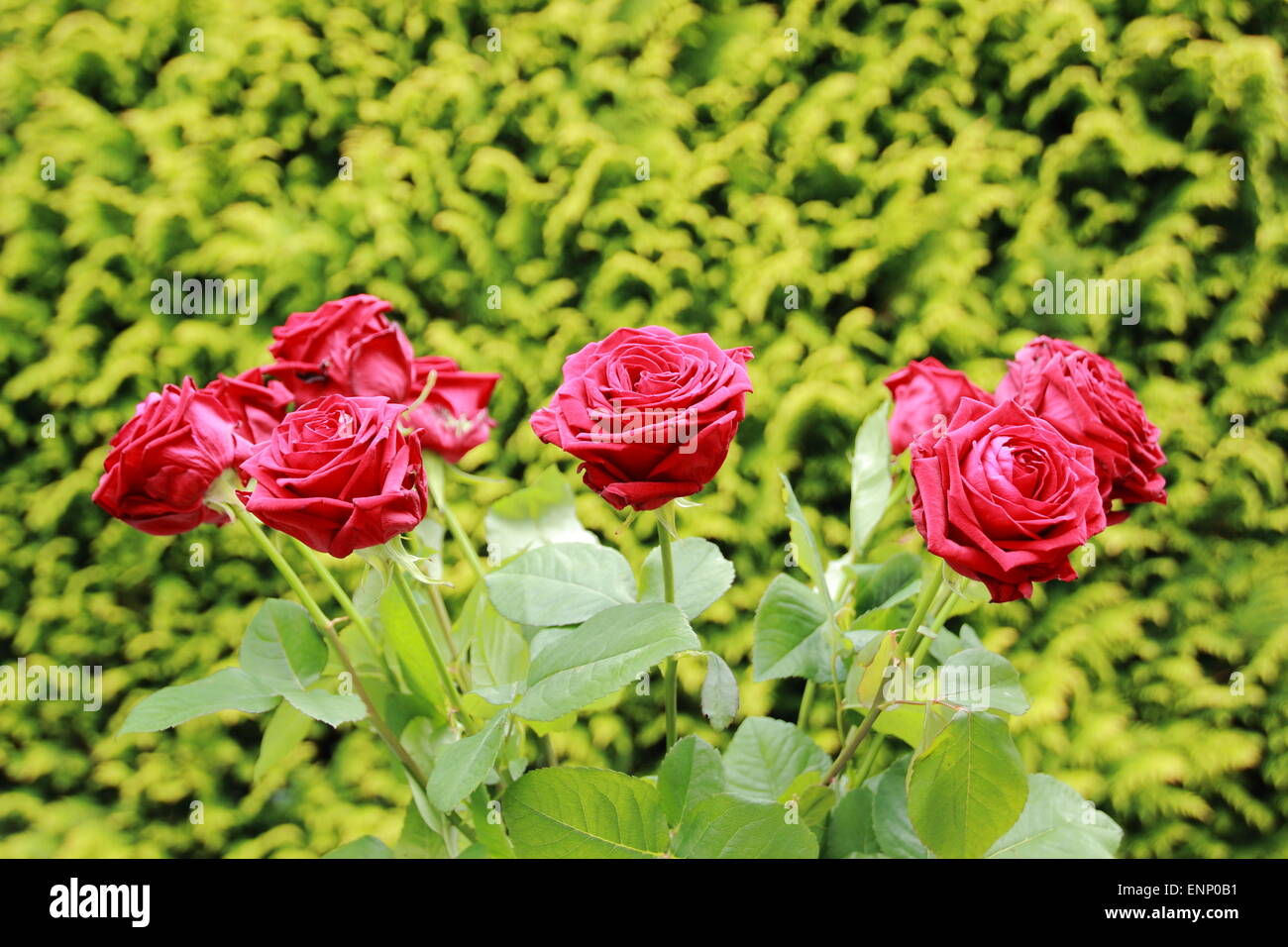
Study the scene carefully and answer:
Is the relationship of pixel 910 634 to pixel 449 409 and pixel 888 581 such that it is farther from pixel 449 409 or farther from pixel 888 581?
pixel 449 409

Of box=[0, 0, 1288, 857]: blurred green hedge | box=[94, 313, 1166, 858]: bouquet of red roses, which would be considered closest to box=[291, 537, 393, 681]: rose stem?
box=[94, 313, 1166, 858]: bouquet of red roses

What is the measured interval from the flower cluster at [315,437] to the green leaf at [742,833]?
25 cm

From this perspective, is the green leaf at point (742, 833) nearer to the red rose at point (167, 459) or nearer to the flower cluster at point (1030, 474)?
the flower cluster at point (1030, 474)

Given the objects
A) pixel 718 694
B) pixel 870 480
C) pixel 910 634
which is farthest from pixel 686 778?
pixel 870 480

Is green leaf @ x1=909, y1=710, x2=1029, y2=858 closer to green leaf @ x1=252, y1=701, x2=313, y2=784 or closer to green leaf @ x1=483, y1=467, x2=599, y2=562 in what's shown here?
green leaf @ x1=483, y1=467, x2=599, y2=562

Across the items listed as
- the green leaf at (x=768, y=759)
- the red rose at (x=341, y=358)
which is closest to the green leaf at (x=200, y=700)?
the red rose at (x=341, y=358)

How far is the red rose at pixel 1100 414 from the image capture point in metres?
0.60

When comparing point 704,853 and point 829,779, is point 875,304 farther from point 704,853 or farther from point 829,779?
point 704,853

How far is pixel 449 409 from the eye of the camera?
2.40ft

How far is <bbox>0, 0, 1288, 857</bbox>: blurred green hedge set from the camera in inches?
66.0

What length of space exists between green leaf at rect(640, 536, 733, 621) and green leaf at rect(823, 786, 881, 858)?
17 centimetres

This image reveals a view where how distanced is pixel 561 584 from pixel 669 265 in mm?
1284
